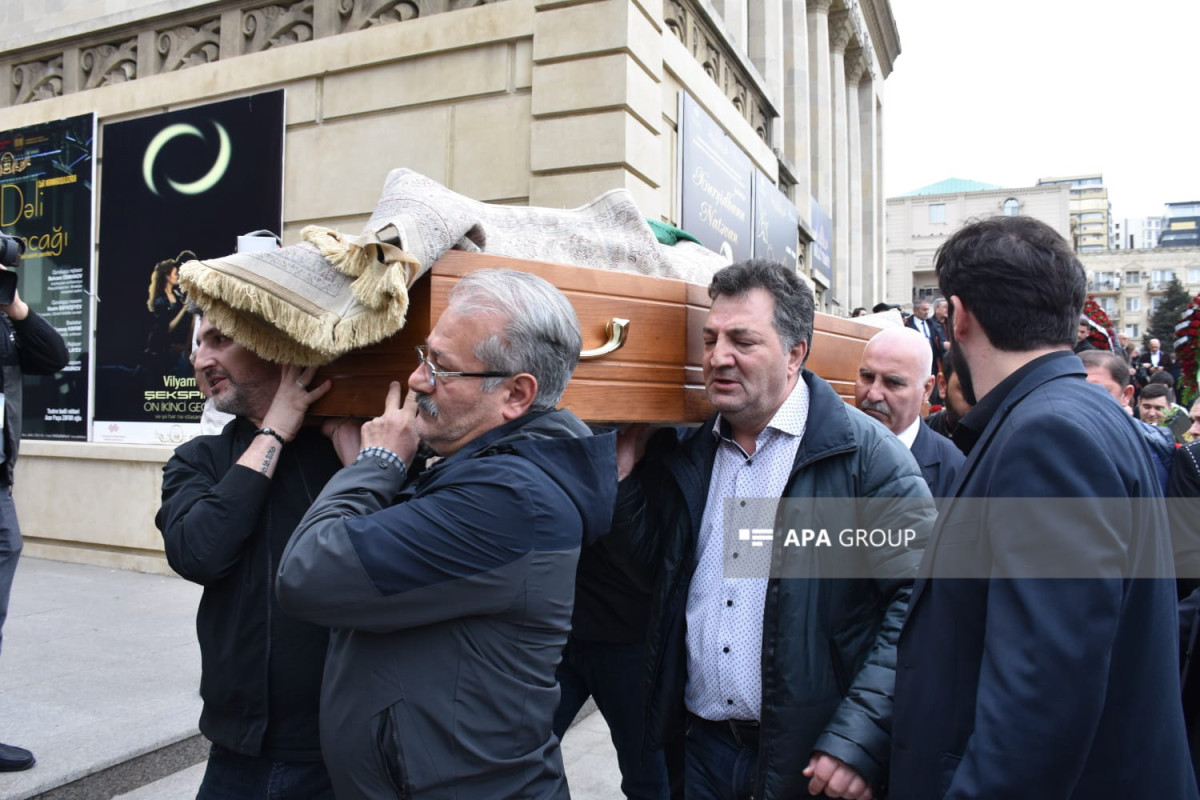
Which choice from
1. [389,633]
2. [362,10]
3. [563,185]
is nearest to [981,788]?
[389,633]

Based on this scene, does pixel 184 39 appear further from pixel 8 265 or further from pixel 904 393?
pixel 904 393

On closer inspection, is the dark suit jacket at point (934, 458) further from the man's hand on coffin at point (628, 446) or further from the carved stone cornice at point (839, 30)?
the carved stone cornice at point (839, 30)

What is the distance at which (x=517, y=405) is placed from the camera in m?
1.66

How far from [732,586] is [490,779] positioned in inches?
29.6

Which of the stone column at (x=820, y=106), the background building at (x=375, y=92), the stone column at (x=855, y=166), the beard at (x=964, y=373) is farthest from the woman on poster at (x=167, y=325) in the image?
the stone column at (x=855, y=166)

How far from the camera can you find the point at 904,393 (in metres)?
2.91

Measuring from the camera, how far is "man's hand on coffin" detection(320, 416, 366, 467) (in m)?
1.88

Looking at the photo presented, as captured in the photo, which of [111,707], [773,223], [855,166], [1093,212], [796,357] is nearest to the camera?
[796,357]

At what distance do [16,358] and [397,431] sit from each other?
7.37 ft

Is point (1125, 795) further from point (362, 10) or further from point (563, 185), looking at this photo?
point (362, 10)

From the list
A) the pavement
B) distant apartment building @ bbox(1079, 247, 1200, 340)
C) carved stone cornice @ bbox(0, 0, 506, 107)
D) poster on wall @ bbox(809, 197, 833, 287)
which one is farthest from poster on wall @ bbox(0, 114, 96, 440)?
distant apartment building @ bbox(1079, 247, 1200, 340)

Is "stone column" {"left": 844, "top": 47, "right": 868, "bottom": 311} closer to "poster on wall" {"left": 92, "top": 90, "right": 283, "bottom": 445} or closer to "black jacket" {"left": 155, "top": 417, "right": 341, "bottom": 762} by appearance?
"poster on wall" {"left": 92, "top": 90, "right": 283, "bottom": 445}

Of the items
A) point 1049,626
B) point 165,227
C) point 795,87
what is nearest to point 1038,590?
point 1049,626

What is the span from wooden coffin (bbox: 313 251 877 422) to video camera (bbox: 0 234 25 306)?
1.79 metres
